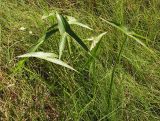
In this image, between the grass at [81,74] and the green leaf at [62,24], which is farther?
the grass at [81,74]

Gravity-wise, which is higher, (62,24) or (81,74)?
(62,24)

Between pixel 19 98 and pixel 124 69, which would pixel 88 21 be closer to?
pixel 124 69

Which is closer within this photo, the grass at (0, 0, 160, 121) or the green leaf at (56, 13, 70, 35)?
the green leaf at (56, 13, 70, 35)

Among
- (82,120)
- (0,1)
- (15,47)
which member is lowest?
(82,120)

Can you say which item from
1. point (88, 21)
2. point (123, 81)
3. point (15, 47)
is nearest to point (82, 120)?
point (123, 81)

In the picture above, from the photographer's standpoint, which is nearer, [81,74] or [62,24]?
[62,24]

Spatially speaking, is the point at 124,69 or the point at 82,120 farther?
the point at 124,69

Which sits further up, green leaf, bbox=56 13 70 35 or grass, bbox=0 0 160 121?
green leaf, bbox=56 13 70 35

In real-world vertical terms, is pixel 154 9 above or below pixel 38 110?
above
